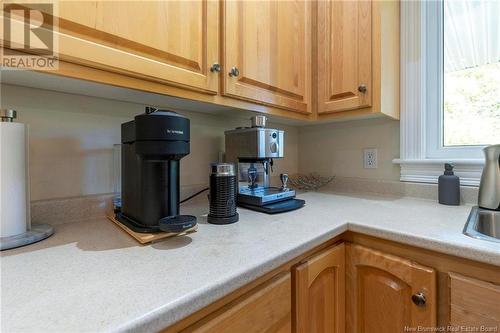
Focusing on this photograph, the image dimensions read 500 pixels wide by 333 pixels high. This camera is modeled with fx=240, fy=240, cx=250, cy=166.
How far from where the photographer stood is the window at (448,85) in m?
1.09

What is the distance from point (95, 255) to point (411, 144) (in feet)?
4.59

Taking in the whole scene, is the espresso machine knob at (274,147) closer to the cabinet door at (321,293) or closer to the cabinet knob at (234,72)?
the cabinet knob at (234,72)

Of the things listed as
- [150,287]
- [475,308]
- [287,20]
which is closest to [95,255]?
[150,287]

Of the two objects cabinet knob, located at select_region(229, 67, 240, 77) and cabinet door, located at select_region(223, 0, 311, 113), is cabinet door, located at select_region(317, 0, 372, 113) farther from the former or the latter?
cabinet knob, located at select_region(229, 67, 240, 77)

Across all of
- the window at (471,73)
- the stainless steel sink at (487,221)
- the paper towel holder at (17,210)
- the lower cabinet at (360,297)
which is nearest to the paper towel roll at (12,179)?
the paper towel holder at (17,210)

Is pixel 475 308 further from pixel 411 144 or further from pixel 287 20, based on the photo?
pixel 287 20

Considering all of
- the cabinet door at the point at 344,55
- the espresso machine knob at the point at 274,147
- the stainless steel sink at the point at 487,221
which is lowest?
the stainless steel sink at the point at 487,221

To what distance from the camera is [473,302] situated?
589mm

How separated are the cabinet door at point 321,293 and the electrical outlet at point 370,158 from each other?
2.41ft

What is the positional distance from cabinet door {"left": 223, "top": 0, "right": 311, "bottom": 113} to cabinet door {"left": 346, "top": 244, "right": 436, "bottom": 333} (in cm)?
70

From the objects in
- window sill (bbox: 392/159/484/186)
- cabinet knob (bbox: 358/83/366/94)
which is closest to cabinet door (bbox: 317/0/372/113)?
cabinet knob (bbox: 358/83/366/94)

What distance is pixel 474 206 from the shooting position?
102 cm

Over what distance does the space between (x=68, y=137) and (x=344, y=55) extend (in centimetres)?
121

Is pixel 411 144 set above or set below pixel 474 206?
above
